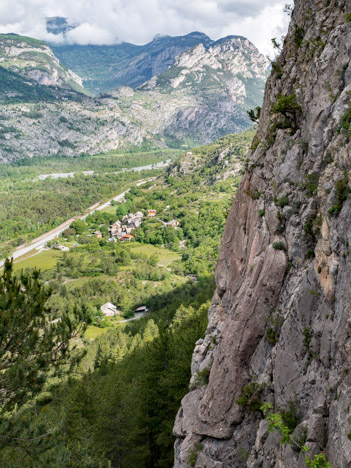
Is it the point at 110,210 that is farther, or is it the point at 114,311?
the point at 110,210

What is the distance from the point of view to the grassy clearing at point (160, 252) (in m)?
113

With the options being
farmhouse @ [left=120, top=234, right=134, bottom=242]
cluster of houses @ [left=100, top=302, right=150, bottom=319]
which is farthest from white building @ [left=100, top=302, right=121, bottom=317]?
farmhouse @ [left=120, top=234, right=134, bottom=242]

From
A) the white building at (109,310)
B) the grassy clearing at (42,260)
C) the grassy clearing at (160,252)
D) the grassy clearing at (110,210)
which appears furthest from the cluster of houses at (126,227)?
the white building at (109,310)

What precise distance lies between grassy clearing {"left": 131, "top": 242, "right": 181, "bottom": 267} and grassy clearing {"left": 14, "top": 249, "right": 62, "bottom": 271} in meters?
25.6

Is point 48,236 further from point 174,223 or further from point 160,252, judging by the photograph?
point 160,252

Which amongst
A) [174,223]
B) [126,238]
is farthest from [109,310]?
[174,223]

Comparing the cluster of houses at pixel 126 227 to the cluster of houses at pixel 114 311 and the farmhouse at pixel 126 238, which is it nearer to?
the farmhouse at pixel 126 238

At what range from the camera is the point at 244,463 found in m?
16.0

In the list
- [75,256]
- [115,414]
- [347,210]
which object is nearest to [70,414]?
[115,414]

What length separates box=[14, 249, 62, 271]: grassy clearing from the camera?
350 ft

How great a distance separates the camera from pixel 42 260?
11350 cm

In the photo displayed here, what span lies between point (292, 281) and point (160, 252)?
10583cm

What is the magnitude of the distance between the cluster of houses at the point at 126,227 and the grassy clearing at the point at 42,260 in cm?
2035

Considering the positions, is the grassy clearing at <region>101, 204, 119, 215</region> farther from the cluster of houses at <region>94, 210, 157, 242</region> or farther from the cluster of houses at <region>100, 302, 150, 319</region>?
the cluster of houses at <region>100, 302, 150, 319</region>
